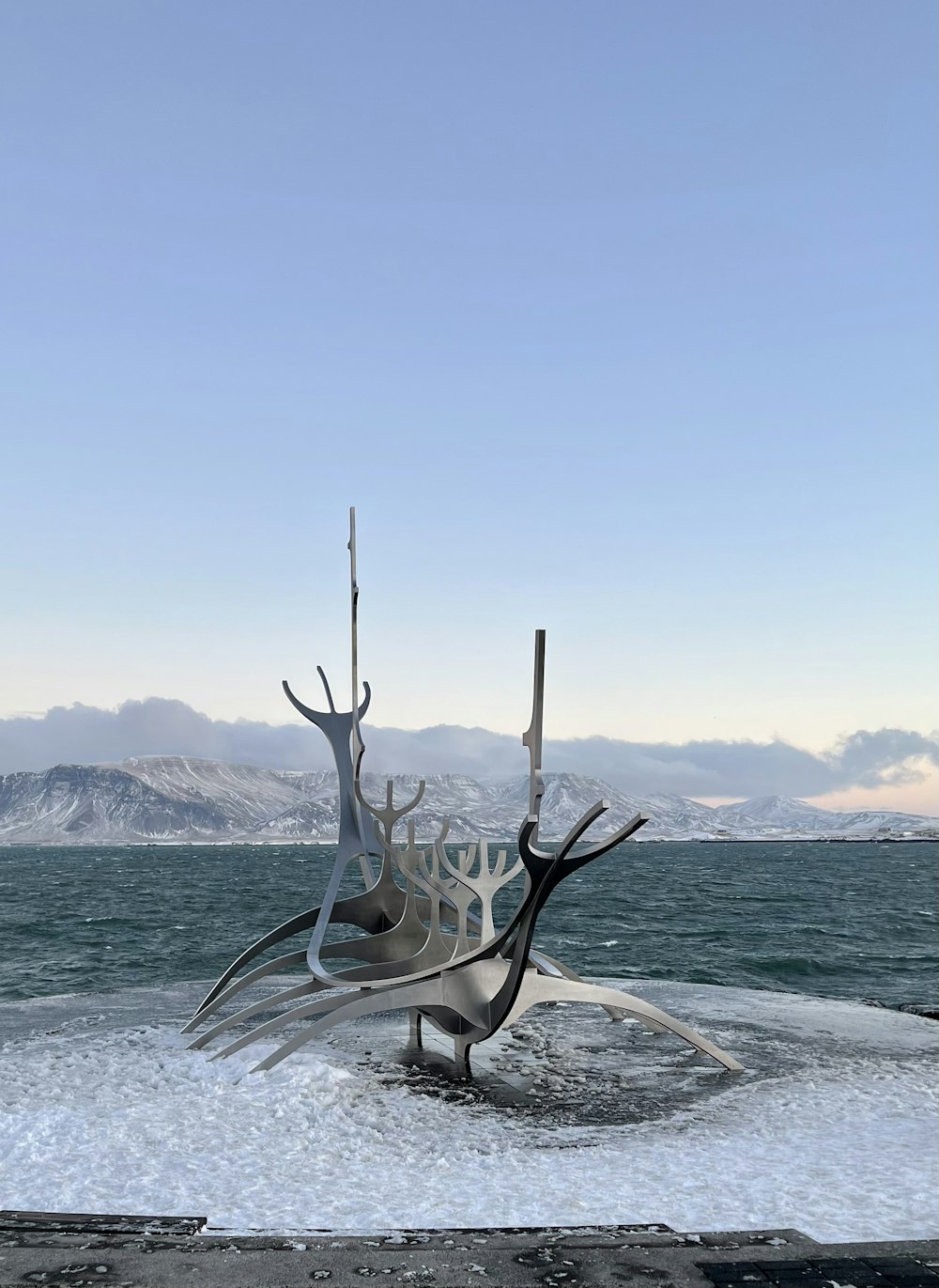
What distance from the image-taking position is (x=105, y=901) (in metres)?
50.4

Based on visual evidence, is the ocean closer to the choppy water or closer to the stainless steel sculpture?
the stainless steel sculpture

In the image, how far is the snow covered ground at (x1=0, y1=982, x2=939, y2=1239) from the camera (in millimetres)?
7621

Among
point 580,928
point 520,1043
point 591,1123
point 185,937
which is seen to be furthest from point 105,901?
point 591,1123

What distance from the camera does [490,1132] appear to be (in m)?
9.59

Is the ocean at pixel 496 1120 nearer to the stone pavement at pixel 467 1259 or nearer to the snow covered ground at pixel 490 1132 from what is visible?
the snow covered ground at pixel 490 1132

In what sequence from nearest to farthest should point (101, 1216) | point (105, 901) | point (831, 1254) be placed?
point (831, 1254) → point (101, 1216) → point (105, 901)

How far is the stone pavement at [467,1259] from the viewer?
Result: 570 cm

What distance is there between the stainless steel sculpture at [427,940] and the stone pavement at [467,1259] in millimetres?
3530

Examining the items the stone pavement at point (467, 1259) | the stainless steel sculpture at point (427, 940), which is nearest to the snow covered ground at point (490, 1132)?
the stainless steel sculpture at point (427, 940)

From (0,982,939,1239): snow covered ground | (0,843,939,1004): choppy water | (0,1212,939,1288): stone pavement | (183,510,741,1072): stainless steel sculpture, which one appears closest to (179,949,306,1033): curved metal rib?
(183,510,741,1072): stainless steel sculpture

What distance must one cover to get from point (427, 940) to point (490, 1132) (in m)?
2.91

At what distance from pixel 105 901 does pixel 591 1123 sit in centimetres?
4511

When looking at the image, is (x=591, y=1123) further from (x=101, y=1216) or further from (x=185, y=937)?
(x=185, y=937)

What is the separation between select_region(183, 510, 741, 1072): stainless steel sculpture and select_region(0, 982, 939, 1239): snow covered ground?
1.96ft
